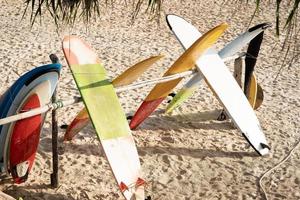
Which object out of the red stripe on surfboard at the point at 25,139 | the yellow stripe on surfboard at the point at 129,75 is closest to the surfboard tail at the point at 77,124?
the yellow stripe on surfboard at the point at 129,75

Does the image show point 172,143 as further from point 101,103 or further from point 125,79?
point 101,103

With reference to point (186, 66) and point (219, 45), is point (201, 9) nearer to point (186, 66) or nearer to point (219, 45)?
point (219, 45)

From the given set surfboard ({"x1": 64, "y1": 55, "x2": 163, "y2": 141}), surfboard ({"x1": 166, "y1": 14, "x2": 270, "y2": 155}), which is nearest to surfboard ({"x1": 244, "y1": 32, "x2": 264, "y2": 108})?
surfboard ({"x1": 166, "y1": 14, "x2": 270, "y2": 155})

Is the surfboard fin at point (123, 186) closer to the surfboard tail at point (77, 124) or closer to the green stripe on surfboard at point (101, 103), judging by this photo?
the green stripe on surfboard at point (101, 103)

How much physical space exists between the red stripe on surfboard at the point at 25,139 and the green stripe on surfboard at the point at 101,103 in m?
0.32

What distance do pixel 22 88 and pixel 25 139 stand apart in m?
0.34

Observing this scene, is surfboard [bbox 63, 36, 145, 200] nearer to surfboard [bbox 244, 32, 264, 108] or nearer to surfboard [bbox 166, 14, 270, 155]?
surfboard [bbox 166, 14, 270, 155]

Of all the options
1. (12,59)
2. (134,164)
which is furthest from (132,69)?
(12,59)

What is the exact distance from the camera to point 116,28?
6.50 m

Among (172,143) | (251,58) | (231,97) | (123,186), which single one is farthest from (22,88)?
(251,58)

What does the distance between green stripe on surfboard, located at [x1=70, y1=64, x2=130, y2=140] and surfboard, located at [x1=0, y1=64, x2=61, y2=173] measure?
144 mm

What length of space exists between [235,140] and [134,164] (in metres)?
1.34

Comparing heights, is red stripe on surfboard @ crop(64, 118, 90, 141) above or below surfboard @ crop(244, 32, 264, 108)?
above

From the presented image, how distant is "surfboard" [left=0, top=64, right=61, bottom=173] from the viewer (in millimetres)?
2900
